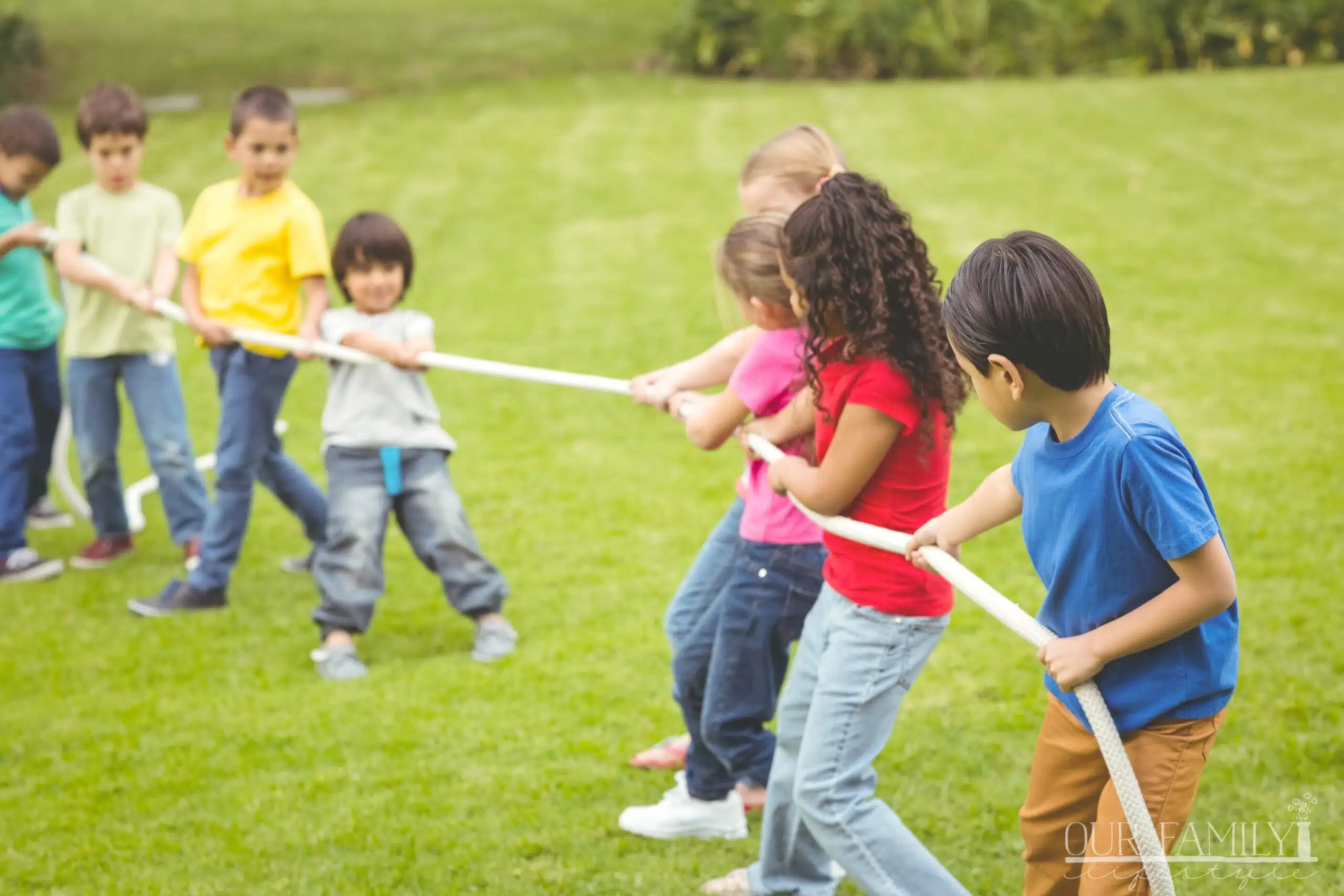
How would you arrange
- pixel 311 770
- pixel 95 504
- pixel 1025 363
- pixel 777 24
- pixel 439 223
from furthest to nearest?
pixel 777 24, pixel 439 223, pixel 95 504, pixel 311 770, pixel 1025 363

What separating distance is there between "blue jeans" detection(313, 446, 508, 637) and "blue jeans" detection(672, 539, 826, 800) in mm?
1535

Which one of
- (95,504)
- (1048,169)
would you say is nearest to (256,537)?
(95,504)

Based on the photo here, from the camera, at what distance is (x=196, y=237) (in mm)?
5410

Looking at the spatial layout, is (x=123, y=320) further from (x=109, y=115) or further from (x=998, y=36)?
(x=998, y=36)

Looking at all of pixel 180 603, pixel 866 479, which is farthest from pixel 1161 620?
pixel 180 603

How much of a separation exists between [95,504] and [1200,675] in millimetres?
5145

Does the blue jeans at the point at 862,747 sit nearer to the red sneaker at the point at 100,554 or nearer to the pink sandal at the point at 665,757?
the pink sandal at the point at 665,757

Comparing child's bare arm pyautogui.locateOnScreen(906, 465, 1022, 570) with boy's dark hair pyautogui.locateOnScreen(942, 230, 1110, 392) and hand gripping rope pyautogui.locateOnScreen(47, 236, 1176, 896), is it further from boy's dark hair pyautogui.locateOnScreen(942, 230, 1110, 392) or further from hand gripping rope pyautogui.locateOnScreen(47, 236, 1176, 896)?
boy's dark hair pyautogui.locateOnScreen(942, 230, 1110, 392)

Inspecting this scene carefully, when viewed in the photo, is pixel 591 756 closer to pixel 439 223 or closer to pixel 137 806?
pixel 137 806

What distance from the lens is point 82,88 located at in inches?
756

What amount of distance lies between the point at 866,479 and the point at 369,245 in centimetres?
259

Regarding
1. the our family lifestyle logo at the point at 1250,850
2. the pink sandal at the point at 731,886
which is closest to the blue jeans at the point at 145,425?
the pink sandal at the point at 731,886

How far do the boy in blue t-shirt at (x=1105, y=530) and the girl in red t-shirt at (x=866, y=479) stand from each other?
0.41 m

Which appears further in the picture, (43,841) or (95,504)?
(95,504)
